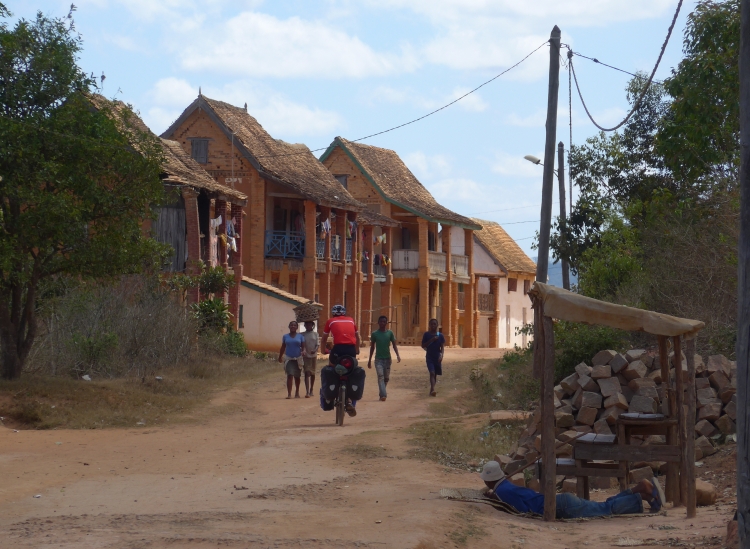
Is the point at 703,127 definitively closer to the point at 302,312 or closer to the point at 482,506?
the point at 482,506

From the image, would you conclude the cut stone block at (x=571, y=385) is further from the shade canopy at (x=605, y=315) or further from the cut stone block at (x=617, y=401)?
the shade canopy at (x=605, y=315)

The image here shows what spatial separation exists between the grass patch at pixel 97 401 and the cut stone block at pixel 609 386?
7.31m

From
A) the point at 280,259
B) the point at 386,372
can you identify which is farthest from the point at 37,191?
the point at 280,259

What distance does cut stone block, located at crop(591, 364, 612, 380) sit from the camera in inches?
551

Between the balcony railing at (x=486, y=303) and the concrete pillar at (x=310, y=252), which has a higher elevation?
the concrete pillar at (x=310, y=252)

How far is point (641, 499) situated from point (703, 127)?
321 inches

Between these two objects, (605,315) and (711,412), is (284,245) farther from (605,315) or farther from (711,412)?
(605,315)

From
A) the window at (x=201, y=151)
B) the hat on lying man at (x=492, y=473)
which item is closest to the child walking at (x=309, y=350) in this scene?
the hat on lying man at (x=492, y=473)

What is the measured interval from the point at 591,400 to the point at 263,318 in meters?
22.0

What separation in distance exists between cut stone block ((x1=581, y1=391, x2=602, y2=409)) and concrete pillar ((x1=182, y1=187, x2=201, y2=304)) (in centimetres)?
1868

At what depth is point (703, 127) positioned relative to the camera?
1628 cm

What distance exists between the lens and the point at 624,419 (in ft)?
35.8

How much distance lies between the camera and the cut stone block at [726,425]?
1376cm

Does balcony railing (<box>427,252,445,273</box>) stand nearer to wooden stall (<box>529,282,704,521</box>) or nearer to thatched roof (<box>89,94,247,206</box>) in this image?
thatched roof (<box>89,94,247,206</box>)
